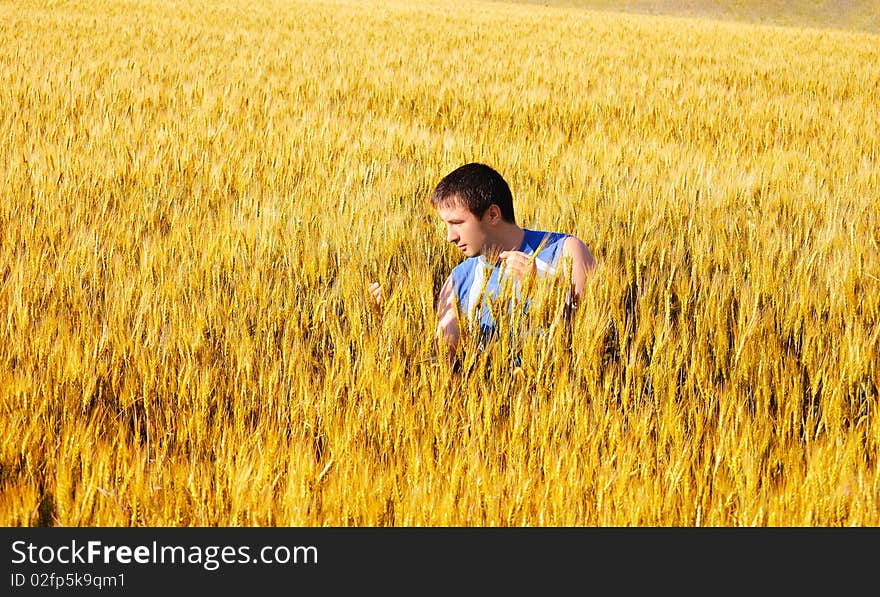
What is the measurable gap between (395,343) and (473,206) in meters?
0.55

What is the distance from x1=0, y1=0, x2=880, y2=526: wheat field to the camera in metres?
1.15

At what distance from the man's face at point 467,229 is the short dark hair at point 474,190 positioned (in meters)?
0.01

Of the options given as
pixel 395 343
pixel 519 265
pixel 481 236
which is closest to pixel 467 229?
pixel 481 236

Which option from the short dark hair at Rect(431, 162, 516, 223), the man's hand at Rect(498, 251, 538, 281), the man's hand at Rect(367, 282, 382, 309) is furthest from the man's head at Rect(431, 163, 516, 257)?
the man's hand at Rect(367, 282, 382, 309)

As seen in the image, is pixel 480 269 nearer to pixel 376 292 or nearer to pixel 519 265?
pixel 519 265

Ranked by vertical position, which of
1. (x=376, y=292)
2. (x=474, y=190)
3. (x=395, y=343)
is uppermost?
(x=474, y=190)

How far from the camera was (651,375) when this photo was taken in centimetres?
149

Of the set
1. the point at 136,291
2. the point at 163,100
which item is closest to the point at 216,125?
the point at 163,100

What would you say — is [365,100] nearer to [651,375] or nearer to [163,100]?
[163,100]

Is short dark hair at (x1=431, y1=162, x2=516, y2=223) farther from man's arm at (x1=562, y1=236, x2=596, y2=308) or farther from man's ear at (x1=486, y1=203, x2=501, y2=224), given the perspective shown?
man's arm at (x1=562, y1=236, x2=596, y2=308)

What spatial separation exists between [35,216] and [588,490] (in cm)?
198

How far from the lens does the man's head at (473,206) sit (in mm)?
1993

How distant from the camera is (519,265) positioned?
1.80 m
